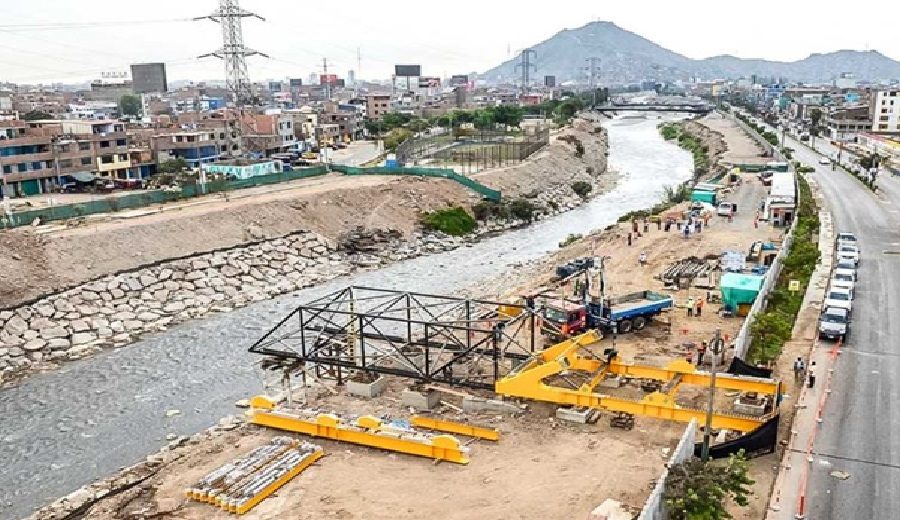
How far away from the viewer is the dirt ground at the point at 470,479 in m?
15.5

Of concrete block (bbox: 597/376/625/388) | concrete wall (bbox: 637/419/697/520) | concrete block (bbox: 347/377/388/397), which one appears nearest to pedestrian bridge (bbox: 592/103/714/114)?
concrete block (bbox: 597/376/625/388)

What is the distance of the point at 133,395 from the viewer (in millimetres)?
24172

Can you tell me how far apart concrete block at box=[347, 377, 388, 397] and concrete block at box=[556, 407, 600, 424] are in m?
5.58

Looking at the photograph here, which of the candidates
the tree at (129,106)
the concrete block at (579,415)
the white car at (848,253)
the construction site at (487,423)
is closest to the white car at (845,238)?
the white car at (848,253)

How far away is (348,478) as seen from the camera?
55.7 ft

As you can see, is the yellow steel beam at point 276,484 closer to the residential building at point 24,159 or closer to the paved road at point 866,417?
the paved road at point 866,417

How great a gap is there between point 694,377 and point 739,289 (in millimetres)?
8758

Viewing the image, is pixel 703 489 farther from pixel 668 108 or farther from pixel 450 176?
pixel 668 108

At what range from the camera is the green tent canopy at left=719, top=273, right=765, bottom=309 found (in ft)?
86.3

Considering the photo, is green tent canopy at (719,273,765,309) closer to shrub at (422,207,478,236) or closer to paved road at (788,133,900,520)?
paved road at (788,133,900,520)

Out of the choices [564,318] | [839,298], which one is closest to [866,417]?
[564,318]

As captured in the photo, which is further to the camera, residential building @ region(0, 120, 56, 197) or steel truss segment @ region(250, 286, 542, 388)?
residential building @ region(0, 120, 56, 197)

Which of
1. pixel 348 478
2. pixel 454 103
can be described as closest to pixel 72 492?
pixel 348 478

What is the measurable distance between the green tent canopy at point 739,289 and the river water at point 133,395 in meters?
13.3
